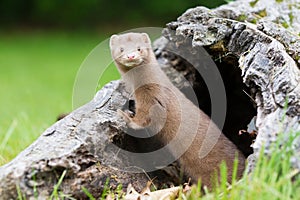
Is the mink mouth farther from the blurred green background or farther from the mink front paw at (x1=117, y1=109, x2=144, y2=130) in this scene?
the blurred green background

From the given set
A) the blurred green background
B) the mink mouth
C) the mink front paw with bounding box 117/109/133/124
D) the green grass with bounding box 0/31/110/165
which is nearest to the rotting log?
the mink front paw with bounding box 117/109/133/124

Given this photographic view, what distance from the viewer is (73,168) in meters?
2.81

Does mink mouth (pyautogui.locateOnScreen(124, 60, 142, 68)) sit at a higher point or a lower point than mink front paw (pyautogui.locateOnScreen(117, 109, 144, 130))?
higher

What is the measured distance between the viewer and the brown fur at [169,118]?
11.1 ft

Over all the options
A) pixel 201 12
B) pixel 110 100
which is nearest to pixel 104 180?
pixel 110 100

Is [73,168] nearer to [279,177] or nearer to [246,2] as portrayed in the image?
[279,177]

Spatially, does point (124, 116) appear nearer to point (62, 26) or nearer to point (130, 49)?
point (130, 49)

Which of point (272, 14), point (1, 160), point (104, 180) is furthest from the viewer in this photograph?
point (272, 14)

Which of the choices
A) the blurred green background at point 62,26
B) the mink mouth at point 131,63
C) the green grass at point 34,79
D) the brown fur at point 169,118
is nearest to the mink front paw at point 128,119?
the brown fur at point 169,118

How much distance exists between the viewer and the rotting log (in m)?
2.69

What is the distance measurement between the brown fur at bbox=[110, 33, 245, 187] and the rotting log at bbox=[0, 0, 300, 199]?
0.13 m

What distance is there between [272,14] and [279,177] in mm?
2045

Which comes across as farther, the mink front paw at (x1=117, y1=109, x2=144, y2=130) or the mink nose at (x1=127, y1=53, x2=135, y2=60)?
the mink nose at (x1=127, y1=53, x2=135, y2=60)

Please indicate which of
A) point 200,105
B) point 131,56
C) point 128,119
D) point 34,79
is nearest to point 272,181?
point 128,119
